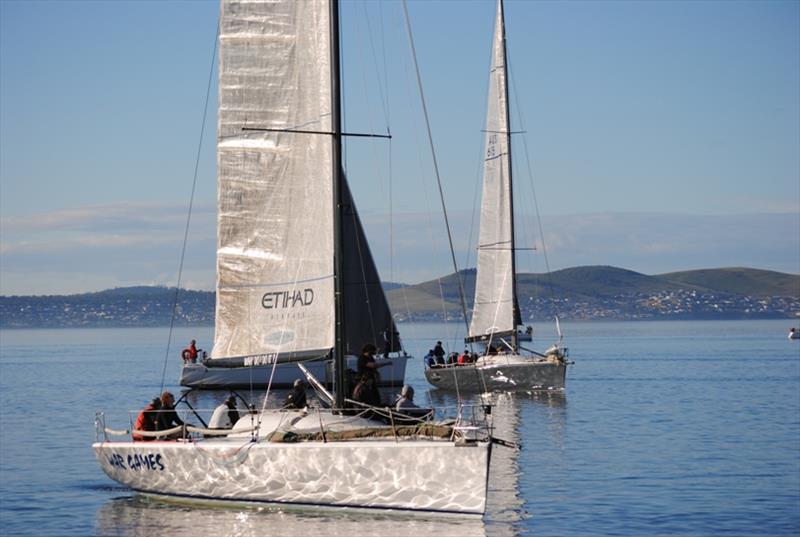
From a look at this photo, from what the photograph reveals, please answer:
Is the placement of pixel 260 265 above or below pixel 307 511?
above

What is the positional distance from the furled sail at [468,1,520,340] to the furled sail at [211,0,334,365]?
30.3m

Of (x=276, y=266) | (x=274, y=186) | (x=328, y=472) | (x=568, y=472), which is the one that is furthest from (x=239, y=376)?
(x=328, y=472)

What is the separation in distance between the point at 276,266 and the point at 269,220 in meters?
0.91

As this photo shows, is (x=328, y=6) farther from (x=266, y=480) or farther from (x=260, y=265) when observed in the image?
(x=266, y=480)

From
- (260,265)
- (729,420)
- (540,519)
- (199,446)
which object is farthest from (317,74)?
(729,420)

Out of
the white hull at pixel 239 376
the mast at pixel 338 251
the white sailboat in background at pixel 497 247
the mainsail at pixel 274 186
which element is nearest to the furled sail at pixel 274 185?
the mainsail at pixel 274 186

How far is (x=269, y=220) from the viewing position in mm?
24297

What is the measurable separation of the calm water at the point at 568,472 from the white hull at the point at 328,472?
14.7 inches

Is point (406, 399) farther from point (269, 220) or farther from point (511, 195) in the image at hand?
point (511, 195)

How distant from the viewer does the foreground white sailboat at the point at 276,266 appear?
22.1 metres

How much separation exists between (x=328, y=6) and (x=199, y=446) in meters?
8.55

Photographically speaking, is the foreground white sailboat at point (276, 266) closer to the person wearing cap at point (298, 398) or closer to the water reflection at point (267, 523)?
the water reflection at point (267, 523)

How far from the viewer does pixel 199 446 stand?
75.0ft

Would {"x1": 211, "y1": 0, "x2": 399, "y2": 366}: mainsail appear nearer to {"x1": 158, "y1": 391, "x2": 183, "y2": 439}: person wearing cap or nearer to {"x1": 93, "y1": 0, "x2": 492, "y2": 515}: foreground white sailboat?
{"x1": 93, "y1": 0, "x2": 492, "y2": 515}: foreground white sailboat
